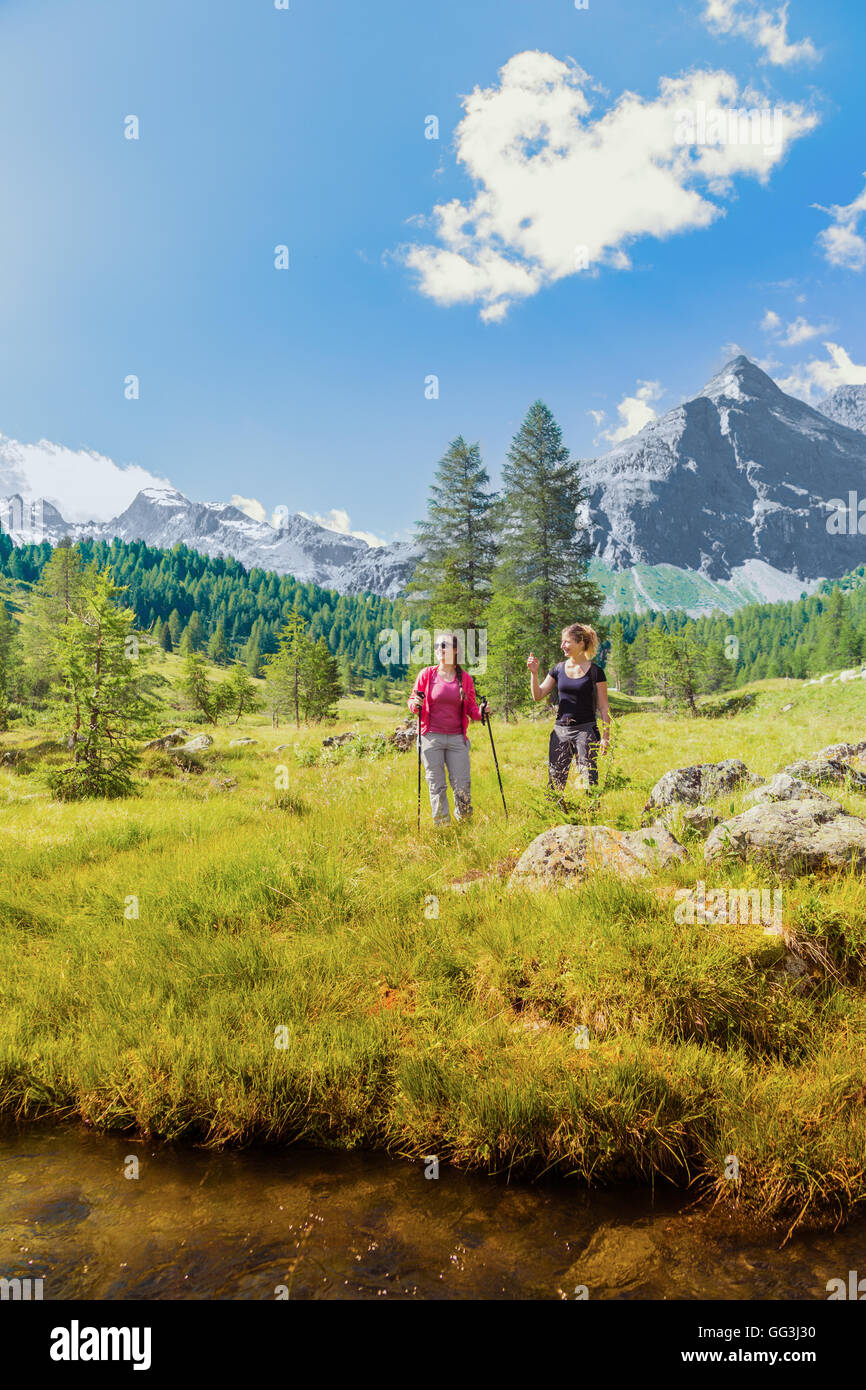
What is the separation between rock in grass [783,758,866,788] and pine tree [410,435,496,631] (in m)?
26.2

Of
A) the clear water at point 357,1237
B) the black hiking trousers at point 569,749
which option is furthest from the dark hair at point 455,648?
the clear water at point 357,1237

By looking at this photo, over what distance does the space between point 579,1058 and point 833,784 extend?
266 inches

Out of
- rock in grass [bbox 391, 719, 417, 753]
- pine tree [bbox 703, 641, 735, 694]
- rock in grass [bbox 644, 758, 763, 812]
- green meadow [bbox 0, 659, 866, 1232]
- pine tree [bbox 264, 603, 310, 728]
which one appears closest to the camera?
green meadow [bbox 0, 659, 866, 1232]

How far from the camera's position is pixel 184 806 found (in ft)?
37.2

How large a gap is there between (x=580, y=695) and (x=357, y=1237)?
6.65 metres

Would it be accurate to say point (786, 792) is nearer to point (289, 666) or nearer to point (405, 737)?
point (405, 737)

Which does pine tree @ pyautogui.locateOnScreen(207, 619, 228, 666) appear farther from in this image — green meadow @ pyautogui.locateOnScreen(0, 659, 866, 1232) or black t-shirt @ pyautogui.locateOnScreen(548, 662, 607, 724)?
green meadow @ pyautogui.locateOnScreen(0, 659, 866, 1232)

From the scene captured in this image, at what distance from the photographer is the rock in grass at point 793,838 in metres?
5.32

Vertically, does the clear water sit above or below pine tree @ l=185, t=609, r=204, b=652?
below

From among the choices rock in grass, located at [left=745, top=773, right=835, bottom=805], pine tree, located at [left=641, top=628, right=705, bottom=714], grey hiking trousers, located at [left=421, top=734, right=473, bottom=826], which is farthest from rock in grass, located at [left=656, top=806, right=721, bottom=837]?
pine tree, located at [left=641, top=628, right=705, bottom=714]

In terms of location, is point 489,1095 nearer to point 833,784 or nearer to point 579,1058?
point 579,1058

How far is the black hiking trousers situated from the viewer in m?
8.46

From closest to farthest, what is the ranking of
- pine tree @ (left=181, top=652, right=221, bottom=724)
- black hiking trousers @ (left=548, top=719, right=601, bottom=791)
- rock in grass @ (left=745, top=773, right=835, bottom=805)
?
rock in grass @ (left=745, top=773, right=835, bottom=805)
black hiking trousers @ (left=548, top=719, right=601, bottom=791)
pine tree @ (left=181, top=652, right=221, bottom=724)
